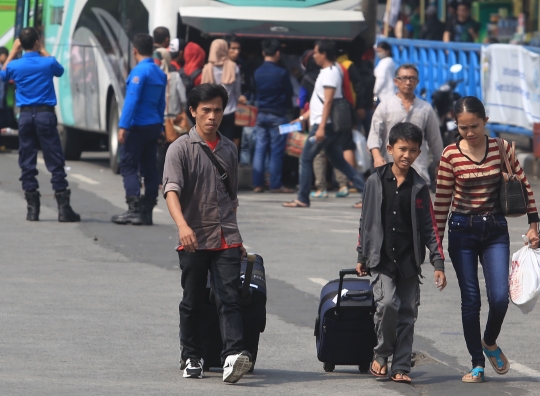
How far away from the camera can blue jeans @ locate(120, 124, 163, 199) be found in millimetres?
12531

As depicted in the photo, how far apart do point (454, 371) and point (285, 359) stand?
0.98m

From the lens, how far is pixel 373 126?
10344 mm

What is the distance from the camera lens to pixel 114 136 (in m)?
18.6

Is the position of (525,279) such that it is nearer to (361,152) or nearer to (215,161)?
(215,161)

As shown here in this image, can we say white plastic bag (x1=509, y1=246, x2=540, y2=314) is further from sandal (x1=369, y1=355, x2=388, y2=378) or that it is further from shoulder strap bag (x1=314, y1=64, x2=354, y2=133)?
shoulder strap bag (x1=314, y1=64, x2=354, y2=133)

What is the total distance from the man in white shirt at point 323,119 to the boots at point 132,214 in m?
2.50

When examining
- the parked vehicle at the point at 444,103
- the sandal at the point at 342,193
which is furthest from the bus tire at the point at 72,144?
the sandal at the point at 342,193

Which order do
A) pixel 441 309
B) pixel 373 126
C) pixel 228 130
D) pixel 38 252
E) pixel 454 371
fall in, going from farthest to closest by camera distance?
pixel 228 130
pixel 38 252
pixel 373 126
pixel 441 309
pixel 454 371

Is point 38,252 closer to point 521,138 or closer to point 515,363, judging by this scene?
point 515,363

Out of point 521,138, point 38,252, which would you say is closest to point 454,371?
point 38,252

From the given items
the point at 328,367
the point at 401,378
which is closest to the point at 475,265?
the point at 401,378

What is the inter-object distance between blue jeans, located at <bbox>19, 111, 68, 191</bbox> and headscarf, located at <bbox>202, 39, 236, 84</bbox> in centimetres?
333

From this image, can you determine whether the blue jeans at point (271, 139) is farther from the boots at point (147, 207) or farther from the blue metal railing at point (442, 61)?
the blue metal railing at point (442, 61)

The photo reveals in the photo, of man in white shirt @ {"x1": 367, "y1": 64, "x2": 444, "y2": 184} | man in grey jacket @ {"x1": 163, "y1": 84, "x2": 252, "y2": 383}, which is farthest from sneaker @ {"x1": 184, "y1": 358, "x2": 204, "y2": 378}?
man in white shirt @ {"x1": 367, "y1": 64, "x2": 444, "y2": 184}
